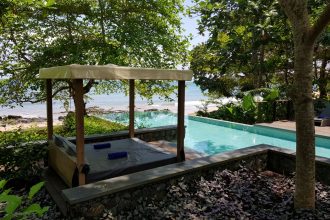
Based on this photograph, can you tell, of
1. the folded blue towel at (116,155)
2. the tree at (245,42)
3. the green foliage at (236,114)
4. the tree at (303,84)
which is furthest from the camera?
the green foliage at (236,114)

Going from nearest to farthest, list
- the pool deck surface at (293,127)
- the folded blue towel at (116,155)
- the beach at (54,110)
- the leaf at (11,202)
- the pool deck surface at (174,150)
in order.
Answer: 1. the leaf at (11,202)
2. the folded blue towel at (116,155)
3. the pool deck surface at (174,150)
4. the pool deck surface at (293,127)
5. the beach at (54,110)

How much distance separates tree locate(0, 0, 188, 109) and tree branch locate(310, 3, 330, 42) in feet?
19.0

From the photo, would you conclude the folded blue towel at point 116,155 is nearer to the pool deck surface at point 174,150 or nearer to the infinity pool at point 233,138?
the pool deck surface at point 174,150

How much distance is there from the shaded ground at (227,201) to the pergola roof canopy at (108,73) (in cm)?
210

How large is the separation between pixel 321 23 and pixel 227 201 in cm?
304

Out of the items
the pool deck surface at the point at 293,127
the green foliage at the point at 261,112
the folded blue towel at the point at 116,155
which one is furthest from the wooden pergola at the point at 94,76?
the green foliage at the point at 261,112

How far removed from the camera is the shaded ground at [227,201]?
13.6 ft

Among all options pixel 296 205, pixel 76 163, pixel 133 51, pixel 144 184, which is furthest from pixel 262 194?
pixel 133 51

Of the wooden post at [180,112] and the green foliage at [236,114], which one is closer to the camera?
the wooden post at [180,112]

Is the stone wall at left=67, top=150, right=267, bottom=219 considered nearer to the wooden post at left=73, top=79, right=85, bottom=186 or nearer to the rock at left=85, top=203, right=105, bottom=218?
the rock at left=85, top=203, right=105, bottom=218

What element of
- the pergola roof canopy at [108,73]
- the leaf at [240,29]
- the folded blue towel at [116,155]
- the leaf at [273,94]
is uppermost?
the leaf at [240,29]

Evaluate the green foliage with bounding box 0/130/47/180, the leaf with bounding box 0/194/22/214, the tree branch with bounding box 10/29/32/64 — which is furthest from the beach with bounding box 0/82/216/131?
the leaf with bounding box 0/194/22/214

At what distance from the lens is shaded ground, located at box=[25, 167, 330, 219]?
415cm

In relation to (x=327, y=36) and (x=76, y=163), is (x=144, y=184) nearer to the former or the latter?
(x=76, y=163)
